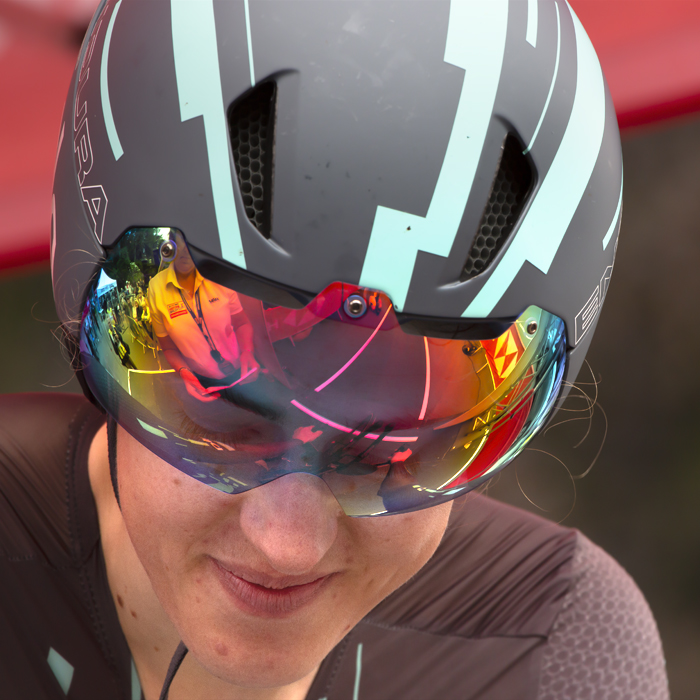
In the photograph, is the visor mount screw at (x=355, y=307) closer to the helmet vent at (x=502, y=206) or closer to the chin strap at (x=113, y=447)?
the helmet vent at (x=502, y=206)

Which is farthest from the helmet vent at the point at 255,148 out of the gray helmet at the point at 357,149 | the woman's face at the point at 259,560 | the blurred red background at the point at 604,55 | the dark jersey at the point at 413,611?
the blurred red background at the point at 604,55

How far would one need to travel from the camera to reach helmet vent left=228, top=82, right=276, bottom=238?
647 millimetres

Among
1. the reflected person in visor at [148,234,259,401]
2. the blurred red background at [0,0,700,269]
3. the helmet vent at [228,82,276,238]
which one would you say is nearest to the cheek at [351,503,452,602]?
the reflected person in visor at [148,234,259,401]

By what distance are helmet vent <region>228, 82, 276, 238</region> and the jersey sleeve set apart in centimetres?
88

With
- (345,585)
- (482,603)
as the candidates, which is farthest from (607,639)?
(345,585)

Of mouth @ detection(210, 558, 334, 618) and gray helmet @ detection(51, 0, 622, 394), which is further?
mouth @ detection(210, 558, 334, 618)

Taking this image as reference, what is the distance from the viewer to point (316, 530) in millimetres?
699

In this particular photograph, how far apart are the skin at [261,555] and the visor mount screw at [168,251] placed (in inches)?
9.0

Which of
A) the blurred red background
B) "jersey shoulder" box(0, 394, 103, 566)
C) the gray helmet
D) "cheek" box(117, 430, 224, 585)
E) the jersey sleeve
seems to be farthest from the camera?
the blurred red background

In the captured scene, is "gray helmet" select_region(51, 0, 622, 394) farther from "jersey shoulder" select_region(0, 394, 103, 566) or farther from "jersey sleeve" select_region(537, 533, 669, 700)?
"jersey sleeve" select_region(537, 533, 669, 700)

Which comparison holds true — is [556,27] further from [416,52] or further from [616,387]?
[616,387]

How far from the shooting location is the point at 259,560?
2.36 ft

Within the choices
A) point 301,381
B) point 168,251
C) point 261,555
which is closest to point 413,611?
point 261,555

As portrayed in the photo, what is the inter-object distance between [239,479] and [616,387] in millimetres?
2333
